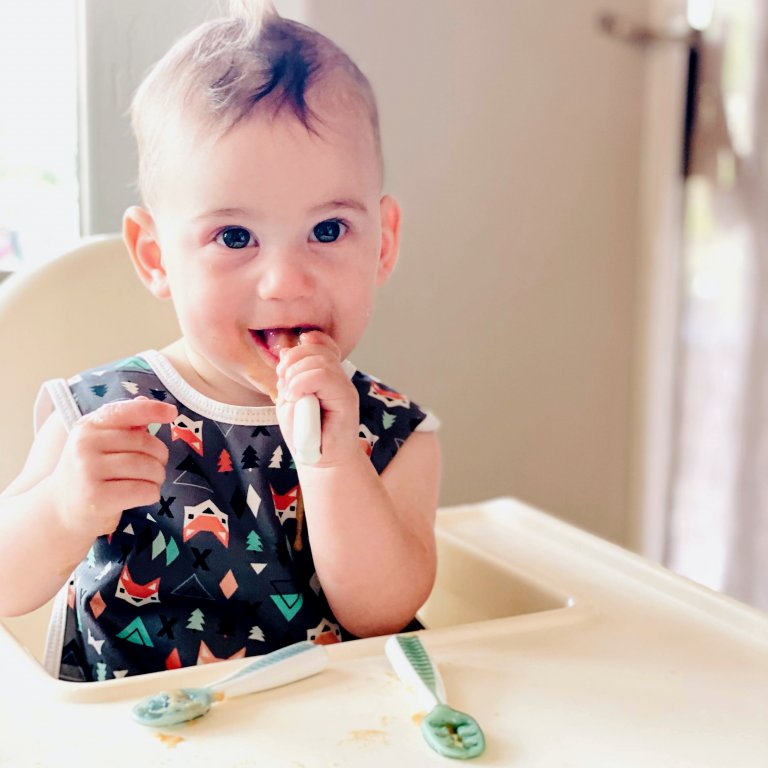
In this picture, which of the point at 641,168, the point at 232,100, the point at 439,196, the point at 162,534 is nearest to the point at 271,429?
the point at 162,534

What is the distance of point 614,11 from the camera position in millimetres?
1687

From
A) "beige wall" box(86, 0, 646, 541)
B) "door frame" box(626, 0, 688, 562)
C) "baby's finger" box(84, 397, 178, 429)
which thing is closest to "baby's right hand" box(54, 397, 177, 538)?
"baby's finger" box(84, 397, 178, 429)

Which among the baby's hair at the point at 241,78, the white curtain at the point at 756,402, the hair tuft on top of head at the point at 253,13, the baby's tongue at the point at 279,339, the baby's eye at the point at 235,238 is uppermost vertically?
the hair tuft on top of head at the point at 253,13

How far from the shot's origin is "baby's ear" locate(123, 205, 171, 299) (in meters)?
0.70

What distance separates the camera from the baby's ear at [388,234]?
2.34 feet

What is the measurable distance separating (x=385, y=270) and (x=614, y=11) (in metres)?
Result: 1.15

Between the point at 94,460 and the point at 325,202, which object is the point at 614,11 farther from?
the point at 94,460

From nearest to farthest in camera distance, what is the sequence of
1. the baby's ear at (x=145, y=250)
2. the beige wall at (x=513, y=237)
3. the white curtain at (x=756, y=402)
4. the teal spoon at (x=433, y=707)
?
the teal spoon at (x=433, y=707) → the baby's ear at (x=145, y=250) → the beige wall at (x=513, y=237) → the white curtain at (x=756, y=402)

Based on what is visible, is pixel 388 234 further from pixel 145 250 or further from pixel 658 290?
pixel 658 290

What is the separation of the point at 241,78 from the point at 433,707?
360mm

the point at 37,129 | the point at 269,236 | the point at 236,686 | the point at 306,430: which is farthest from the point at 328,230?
the point at 37,129

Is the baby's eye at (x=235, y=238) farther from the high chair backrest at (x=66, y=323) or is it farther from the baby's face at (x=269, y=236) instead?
the high chair backrest at (x=66, y=323)

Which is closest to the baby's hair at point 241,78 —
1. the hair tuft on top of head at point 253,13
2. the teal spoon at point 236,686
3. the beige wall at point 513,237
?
the hair tuft on top of head at point 253,13

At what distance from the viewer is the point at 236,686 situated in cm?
50
